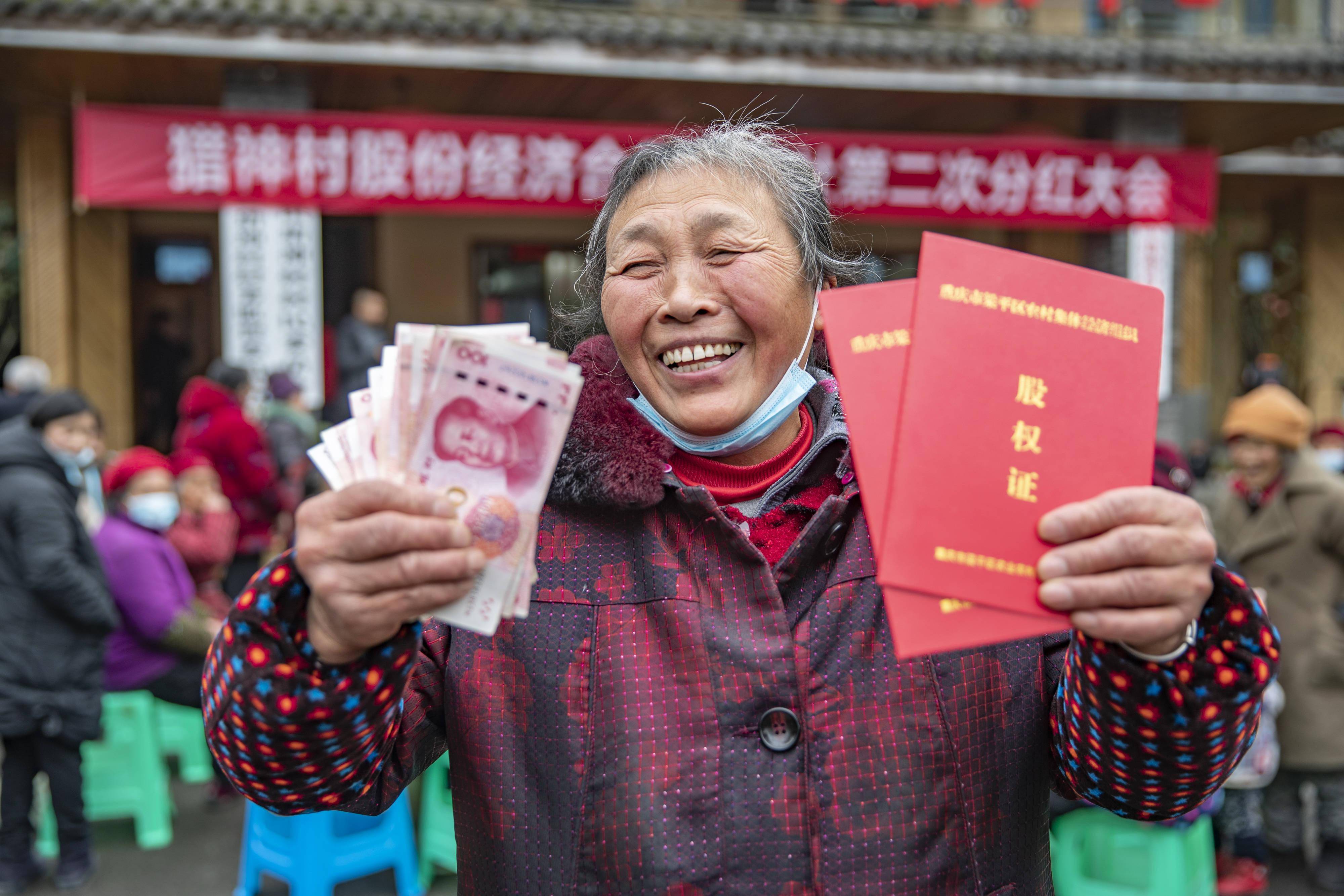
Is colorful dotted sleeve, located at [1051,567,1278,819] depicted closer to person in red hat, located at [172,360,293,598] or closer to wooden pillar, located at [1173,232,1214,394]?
person in red hat, located at [172,360,293,598]

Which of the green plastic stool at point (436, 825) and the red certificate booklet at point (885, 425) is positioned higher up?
the red certificate booklet at point (885, 425)

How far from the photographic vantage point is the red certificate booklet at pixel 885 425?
1.10 metres

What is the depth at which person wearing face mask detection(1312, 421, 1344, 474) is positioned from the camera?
626cm

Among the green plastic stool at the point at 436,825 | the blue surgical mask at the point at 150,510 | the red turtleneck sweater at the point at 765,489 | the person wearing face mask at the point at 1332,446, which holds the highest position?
the red turtleneck sweater at the point at 765,489

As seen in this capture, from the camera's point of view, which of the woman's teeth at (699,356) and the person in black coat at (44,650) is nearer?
the woman's teeth at (699,356)

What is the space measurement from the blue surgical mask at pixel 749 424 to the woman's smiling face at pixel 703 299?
0.05 ft

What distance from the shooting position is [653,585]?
4.81 feet

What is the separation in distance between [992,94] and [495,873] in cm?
849

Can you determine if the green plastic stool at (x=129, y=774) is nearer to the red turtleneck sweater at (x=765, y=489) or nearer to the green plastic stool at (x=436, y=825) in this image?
the green plastic stool at (x=436, y=825)

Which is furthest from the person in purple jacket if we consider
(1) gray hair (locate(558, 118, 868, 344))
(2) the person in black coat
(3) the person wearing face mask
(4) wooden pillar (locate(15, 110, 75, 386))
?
(3) the person wearing face mask

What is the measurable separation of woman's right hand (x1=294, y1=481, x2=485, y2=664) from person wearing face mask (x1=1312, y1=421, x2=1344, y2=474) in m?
6.37

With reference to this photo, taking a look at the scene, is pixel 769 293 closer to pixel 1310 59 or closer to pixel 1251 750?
pixel 1251 750

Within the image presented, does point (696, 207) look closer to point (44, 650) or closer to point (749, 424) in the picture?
point (749, 424)

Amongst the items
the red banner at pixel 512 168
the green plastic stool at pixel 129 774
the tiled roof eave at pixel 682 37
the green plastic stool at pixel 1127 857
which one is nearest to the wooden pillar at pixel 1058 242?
the red banner at pixel 512 168
